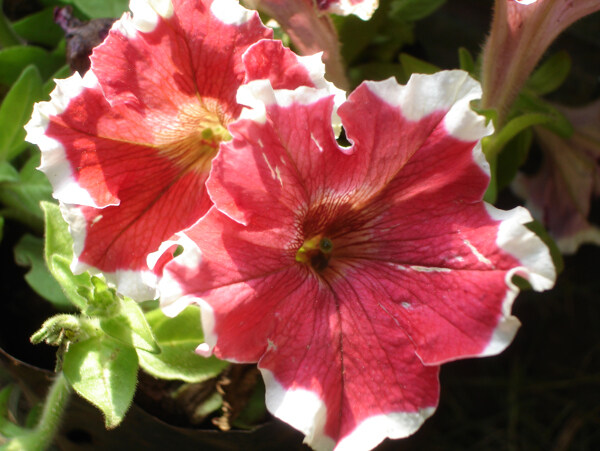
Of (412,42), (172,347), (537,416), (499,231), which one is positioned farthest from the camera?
(537,416)

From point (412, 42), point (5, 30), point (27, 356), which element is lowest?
point (27, 356)

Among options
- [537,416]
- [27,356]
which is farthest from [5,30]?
[537,416]

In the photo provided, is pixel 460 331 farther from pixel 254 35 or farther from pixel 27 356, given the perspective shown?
pixel 27 356

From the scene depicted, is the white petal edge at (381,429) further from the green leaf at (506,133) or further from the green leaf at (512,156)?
the green leaf at (512,156)

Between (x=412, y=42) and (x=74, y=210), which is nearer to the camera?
(x=74, y=210)

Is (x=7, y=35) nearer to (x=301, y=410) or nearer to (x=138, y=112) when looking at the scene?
(x=138, y=112)

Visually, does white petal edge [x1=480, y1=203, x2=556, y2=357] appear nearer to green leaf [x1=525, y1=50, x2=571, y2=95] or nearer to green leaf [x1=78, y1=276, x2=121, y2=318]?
green leaf [x1=78, y1=276, x2=121, y2=318]

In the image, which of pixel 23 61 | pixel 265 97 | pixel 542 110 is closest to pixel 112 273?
pixel 265 97

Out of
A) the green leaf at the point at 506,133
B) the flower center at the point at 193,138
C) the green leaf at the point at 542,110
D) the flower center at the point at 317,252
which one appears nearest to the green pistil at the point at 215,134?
the flower center at the point at 193,138
